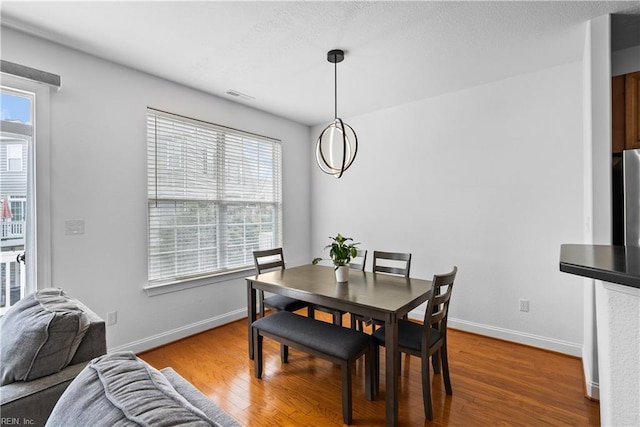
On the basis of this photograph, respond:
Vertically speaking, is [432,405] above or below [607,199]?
below

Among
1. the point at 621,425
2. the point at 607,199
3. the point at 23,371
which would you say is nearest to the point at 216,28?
the point at 23,371

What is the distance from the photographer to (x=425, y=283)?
2564 mm

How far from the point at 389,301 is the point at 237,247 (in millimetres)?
2383

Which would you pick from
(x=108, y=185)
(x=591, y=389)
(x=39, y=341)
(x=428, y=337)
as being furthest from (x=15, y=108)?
(x=591, y=389)

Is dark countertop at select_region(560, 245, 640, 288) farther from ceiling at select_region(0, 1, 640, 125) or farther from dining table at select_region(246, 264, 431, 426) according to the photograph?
ceiling at select_region(0, 1, 640, 125)

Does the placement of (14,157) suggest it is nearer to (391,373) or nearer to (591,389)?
(391,373)

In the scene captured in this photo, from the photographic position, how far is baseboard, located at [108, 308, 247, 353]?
2904 millimetres

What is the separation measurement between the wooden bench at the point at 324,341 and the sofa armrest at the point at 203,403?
103 centimetres

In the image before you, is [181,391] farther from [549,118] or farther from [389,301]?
[549,118]

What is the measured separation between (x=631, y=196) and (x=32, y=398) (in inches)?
139

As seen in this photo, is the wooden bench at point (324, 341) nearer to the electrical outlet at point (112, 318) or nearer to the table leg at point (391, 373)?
the table leg at point (391, 373)

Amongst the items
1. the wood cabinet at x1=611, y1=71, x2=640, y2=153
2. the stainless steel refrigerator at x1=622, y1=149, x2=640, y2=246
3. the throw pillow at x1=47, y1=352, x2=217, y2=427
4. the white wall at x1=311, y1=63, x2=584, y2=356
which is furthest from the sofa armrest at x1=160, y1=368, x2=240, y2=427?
the white wall at x1=311, y1=63, x2=584, y2=356

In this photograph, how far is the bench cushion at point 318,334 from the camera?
2.02 metres

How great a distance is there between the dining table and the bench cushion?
7.4 inches
